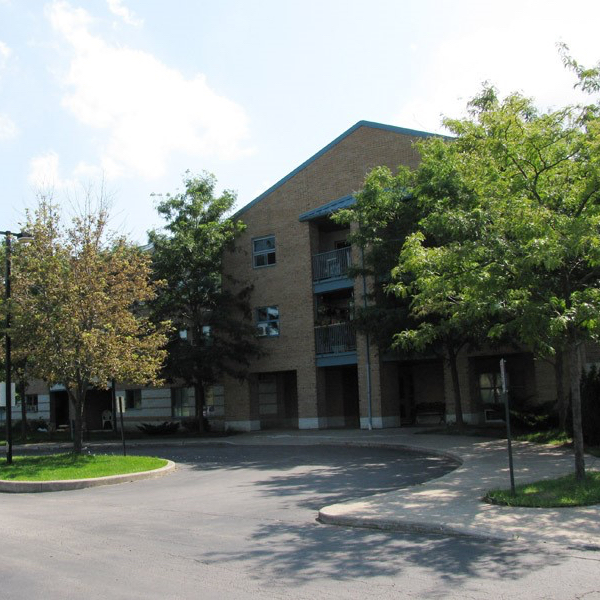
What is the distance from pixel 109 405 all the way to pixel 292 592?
132 feet

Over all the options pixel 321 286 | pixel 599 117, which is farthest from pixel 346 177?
pixel 599 117

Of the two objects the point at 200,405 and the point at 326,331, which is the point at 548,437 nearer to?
the point at 326,331

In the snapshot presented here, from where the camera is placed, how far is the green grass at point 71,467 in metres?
15.7

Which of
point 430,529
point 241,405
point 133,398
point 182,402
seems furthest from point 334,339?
point 430,529

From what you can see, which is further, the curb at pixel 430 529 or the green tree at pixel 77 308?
the green tree at pixel 77 308

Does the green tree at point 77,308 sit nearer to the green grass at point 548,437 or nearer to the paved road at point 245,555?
the paved road at point 245,555

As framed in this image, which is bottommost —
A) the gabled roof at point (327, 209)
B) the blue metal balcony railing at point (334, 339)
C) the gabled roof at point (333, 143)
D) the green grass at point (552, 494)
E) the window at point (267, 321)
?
the green grass at point (552, 494)

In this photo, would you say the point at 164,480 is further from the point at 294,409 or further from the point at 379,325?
the point at 294,409

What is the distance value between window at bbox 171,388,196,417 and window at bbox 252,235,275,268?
862cm

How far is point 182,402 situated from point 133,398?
378 centimetres

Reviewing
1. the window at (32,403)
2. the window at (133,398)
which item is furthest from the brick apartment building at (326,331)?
the window at (32,403)

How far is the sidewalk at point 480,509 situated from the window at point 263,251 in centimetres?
1514

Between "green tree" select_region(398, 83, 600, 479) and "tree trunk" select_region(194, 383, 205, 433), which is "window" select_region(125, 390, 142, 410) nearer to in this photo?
"tree trunk" select_region(194, 383, 205, 433)

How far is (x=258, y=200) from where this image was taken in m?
30.8
